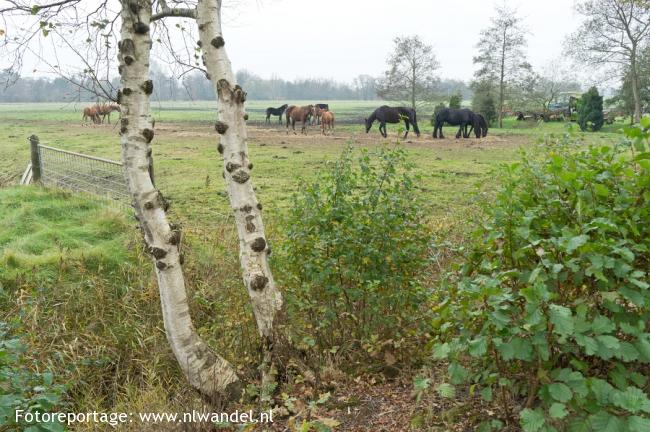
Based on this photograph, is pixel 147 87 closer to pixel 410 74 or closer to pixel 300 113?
pixel 300 113

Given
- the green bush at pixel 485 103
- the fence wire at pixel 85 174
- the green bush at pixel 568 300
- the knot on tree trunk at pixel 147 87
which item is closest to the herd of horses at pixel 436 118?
the green bush at pixel 485 103

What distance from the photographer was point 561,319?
7.73ft

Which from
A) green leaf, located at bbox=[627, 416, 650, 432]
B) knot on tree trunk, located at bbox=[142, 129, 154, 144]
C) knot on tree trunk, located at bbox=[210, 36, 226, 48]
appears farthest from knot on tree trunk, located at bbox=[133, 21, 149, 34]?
green leaf, located at bbox=[627, 416, 650, 432]

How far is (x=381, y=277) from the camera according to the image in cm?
477

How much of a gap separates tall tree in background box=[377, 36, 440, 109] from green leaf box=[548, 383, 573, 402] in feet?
123

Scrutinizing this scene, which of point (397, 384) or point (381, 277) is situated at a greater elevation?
point (381, 277)

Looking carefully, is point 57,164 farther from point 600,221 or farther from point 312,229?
point 600,221

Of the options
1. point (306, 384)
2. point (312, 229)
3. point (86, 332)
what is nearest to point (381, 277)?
point (312, 229)

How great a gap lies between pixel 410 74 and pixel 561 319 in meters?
38.8

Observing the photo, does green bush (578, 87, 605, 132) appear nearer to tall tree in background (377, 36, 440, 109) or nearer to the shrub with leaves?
tall tree in background (377, 36, 440, 109)

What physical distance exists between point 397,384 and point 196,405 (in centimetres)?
155

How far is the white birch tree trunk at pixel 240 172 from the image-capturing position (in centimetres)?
450

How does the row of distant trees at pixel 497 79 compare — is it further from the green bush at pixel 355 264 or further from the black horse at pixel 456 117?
the green bush at pixel 355 264

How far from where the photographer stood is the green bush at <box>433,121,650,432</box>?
2.39 metres
